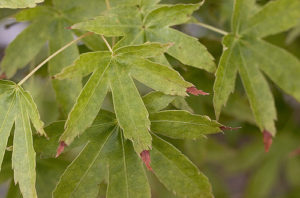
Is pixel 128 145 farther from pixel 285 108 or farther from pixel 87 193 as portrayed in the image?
Result: pixel 285 108

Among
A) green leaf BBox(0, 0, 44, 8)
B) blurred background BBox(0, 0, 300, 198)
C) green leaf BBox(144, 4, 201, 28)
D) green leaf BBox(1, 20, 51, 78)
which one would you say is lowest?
blurred background BBox(0, 0, 300, 198)

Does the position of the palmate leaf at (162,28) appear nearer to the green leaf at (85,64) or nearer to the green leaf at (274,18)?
the green leaf at (85,64)

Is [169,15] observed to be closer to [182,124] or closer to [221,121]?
[182,124]

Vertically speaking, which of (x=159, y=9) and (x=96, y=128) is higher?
(x=159, y=9)

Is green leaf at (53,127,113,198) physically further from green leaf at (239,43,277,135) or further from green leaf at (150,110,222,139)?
green leaf at (239,43,277,135)

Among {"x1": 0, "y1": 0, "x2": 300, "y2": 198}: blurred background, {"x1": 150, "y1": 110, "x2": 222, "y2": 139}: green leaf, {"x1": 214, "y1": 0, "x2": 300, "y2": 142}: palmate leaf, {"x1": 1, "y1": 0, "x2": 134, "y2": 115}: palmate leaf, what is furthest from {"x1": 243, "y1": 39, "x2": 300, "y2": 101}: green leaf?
{"x1": 1, "y1": 0, "x2": 134, "y2": 115}: palmate leaf

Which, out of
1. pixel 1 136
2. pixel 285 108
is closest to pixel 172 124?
pixel 1 136
